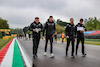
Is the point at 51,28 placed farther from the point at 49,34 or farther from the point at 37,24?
the point at 37,24

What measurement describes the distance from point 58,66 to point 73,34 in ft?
8.39

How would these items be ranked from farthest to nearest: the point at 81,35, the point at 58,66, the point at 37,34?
1. the point at 81,35
2. the point at 37,34
3. the point at 58,66

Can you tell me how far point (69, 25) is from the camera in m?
6.48

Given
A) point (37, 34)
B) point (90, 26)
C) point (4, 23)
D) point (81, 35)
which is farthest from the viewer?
point (90, 26)

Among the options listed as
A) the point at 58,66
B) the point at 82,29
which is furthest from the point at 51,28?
the point at 58,66

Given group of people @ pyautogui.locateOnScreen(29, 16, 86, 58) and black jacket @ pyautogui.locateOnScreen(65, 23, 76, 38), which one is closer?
group of people @ pyautogui.locateOnScreen(29, 16, 86, 58)

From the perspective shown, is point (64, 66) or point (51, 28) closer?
point (64, 66)

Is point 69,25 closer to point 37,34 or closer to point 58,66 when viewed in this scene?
point 37,34

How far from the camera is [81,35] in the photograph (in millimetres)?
6715

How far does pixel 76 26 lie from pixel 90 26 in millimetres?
75237

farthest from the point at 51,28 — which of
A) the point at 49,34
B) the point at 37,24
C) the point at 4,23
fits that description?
the point at 4,23

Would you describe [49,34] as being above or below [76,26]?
below

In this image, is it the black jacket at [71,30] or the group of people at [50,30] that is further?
the black jacket at [71,30]

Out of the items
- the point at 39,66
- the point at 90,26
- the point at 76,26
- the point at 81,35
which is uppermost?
the point at 90,26
